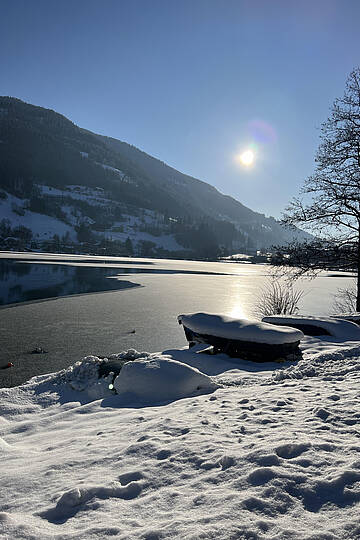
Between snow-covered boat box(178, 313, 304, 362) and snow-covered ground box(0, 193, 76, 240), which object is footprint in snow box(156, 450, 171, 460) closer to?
snow-covered boat box(178, 313, 304, 362)

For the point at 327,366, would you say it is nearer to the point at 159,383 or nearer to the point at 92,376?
the point at 159,383

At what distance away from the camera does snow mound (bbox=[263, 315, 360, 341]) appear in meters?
10.7

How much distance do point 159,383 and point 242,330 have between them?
339cm

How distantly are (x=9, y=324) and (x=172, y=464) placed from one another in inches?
528

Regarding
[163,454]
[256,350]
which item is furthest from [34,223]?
[163,454]

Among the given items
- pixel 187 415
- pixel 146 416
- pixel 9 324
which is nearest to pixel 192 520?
pixel 187 415

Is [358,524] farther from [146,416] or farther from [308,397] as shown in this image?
[146,416]

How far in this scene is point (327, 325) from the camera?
11.1 m

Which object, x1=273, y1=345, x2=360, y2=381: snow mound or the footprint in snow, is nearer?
the footprint in snow

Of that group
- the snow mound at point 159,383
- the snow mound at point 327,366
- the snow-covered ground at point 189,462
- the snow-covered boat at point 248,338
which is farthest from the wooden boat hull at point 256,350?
the snow mound at point 159,383

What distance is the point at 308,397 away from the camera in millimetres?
4879

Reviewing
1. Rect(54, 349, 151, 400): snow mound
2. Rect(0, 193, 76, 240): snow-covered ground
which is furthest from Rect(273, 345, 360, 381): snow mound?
Rect(0, 193, 76, 240): snow-covered ground

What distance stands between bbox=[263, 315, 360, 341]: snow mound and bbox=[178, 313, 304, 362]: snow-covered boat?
278cm

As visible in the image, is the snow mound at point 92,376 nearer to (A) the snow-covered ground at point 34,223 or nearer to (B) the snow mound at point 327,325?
(B) the snow mound at point 327,325
